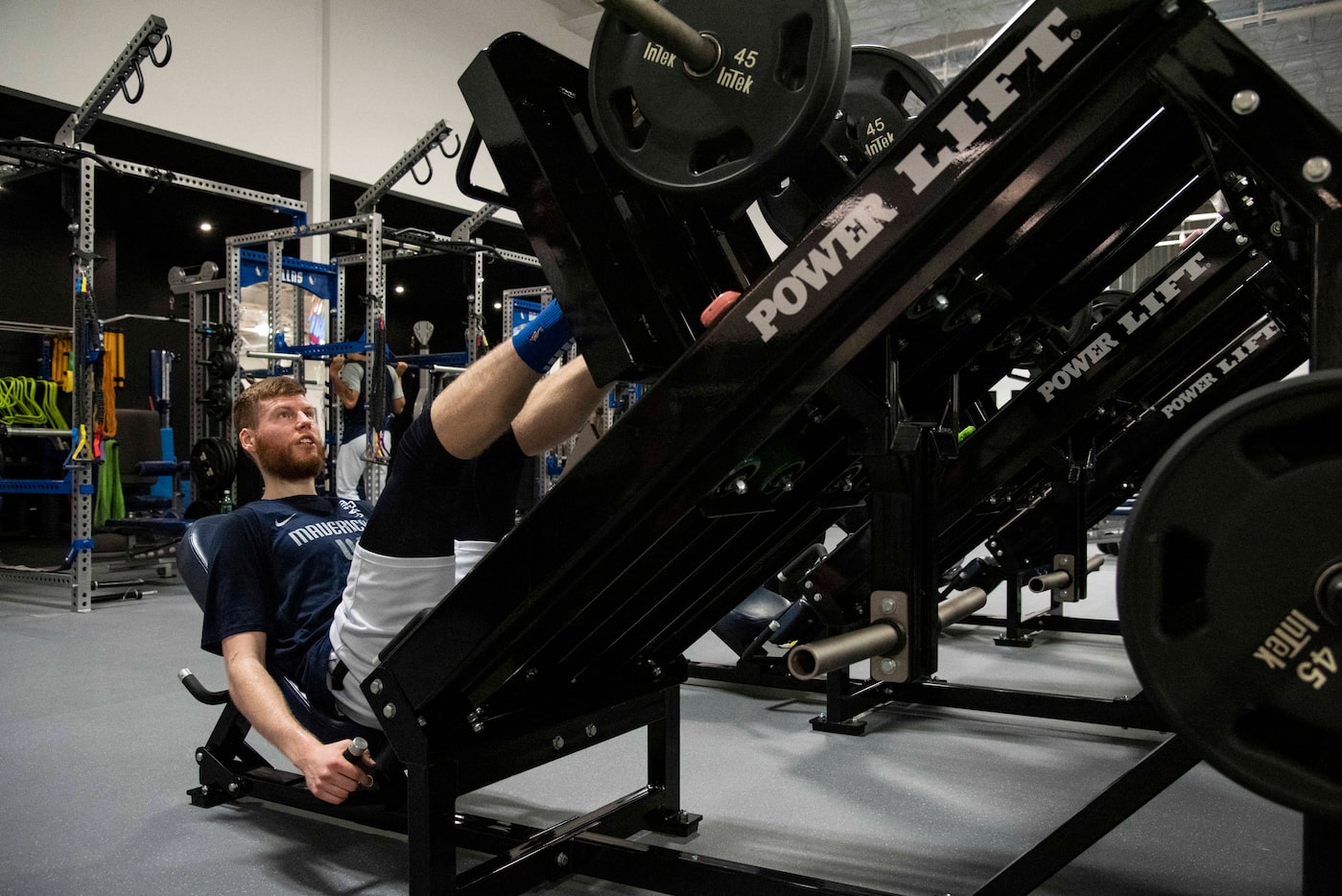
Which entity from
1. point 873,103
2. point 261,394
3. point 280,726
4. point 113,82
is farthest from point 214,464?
point 873,103

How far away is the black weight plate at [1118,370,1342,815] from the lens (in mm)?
956

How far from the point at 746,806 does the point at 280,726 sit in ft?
3.66

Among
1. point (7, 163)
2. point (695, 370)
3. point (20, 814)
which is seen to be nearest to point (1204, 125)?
point (695, 370)

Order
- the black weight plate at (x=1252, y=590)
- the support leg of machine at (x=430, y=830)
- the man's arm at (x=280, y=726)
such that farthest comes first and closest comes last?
the man's arm at (x=280, y=726) → the support leg of machine at (x=430, y=830) → the black weight plate at (x=1252, y=590)

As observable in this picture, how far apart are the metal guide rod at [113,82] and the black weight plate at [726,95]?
209 inches

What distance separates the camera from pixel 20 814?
235 centimetres

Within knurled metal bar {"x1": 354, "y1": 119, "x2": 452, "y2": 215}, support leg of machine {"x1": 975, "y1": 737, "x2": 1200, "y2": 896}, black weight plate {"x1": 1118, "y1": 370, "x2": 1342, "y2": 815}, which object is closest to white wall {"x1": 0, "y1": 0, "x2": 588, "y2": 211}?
knurled metal bar {"x1": 354, "y1": 119, "x2": 452, "y2": 215}

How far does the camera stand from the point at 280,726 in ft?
6.64

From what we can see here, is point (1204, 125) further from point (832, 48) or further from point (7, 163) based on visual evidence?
point (7, 163)

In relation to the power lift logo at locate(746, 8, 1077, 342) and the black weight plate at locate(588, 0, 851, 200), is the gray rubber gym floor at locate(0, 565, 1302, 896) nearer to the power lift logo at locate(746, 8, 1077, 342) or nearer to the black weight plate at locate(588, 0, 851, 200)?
the power lift logo at locate(746, 8, 1077, 342)

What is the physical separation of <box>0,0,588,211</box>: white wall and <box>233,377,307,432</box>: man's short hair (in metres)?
5.10

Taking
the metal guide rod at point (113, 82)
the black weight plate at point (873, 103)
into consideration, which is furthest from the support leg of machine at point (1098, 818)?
the metal guide rod at point (113, 82)

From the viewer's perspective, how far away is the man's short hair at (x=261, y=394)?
102 inches

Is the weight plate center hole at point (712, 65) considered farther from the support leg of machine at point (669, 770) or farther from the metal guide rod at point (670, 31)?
the support leg of machine at point (669, 770)
